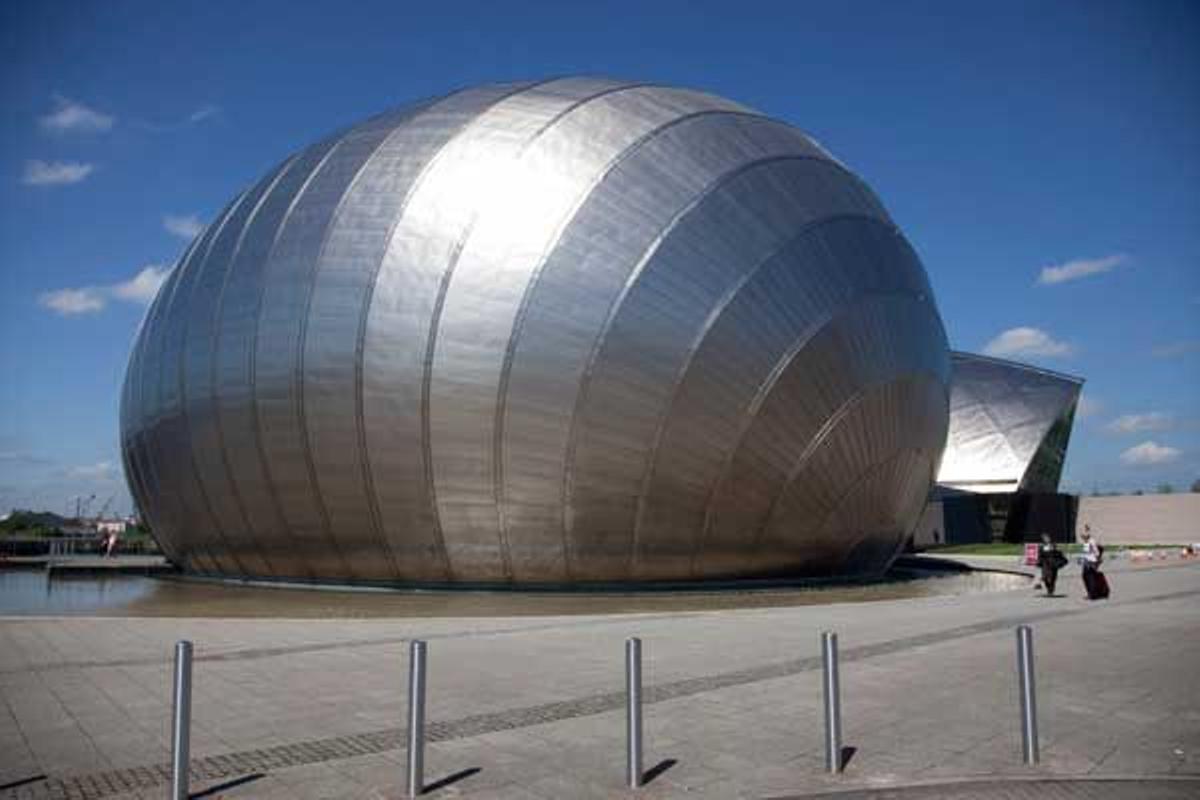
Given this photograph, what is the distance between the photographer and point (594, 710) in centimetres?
905

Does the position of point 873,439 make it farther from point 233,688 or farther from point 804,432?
point 233,688

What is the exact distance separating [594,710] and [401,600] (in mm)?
12595

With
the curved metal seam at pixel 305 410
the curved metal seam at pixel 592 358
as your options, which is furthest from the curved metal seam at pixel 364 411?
the curved metal seam at pixel 592 358

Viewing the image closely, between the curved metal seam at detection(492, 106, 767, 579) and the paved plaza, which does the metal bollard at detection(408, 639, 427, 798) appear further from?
the curved metal seam at detection(492, 106, 767, 579)

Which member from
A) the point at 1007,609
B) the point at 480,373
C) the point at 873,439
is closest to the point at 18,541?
the point at 480,373

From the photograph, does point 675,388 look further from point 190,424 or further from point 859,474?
point 190,424

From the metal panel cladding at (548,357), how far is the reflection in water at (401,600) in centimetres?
76

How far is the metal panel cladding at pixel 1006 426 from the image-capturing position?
60.2m

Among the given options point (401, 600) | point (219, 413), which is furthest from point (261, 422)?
point (401, 600)

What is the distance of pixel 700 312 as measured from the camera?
21.2 meters

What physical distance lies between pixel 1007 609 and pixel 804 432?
6191mm

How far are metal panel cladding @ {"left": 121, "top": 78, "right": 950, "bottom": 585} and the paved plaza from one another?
5.73m

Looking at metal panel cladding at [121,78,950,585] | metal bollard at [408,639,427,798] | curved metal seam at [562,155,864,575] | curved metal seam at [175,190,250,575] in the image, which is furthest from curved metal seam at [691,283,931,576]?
metal bollard at [408,639,427,798]

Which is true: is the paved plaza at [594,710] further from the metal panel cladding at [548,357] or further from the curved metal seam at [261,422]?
the curved metal seam at [261,422]
